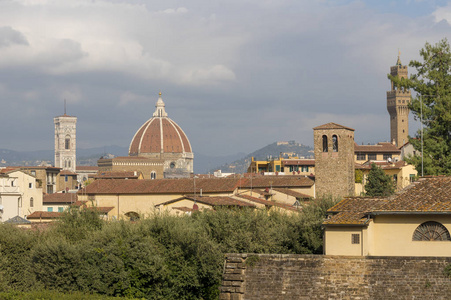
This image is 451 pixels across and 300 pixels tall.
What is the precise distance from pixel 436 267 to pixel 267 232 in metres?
13.7

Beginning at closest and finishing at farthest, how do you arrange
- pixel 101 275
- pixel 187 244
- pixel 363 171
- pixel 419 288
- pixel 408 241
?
pixel 419 288
pixel 408 241
pixel 101 275
pixel 187 244
pixel 363 171

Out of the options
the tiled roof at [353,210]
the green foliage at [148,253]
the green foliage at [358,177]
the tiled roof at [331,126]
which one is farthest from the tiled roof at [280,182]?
the tiled roof at [353,210]

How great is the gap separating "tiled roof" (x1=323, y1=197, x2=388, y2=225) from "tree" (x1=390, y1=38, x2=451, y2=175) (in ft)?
44.4

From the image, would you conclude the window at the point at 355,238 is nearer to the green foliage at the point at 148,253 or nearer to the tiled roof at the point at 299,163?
the green foliage at the point at 148,253

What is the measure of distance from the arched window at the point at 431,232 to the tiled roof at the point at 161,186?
37069 mm

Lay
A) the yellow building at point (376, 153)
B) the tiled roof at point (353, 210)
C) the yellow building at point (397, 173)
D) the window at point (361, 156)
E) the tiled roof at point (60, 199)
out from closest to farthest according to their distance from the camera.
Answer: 1. the tiled roof at point (353, 210)
2. the yellow building at point (397, 173)
3. the tiled roof at point (60, 199)
4. the window at point (361, 156)
5. the yellow building at point (376, 153)

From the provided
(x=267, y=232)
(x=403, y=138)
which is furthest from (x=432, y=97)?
(x=403, y=138)

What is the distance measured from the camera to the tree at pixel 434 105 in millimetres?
39406

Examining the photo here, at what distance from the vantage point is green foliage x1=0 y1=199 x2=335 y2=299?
91.0ft

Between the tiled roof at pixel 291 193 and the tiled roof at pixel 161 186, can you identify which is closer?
the tiled roof at pixel 291 193

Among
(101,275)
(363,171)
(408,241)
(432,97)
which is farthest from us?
(363,171)

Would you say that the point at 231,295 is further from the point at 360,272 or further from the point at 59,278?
the point at 59,278

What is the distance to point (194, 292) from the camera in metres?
28.4

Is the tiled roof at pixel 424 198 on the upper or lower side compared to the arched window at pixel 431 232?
upper
